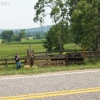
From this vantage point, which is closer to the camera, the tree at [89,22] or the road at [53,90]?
the road at [53,90]

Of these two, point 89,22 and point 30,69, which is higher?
point 89,22

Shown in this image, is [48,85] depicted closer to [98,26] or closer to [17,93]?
[17,93]

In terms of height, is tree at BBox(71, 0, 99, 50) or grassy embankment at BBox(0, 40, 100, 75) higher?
tree at BBox(71, 0, 99, 50)

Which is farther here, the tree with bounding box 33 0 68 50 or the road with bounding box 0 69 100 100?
the tree with bounding box 33 0 68 50

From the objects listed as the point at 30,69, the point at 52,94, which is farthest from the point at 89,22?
the point at 52,94

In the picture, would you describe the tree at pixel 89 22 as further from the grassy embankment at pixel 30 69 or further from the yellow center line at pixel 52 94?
the yellow center line at pixel 52 94

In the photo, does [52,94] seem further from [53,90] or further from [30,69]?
[30,69]

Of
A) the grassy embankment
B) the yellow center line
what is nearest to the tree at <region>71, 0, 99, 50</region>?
the grassy embankment

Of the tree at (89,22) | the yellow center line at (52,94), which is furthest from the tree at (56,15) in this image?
the yellow center line at (52,94)

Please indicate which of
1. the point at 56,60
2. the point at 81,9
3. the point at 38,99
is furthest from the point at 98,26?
the point at 38,99

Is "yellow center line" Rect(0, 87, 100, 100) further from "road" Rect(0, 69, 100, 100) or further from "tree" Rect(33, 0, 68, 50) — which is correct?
"tree" Rect(33, 0, 68, 50)

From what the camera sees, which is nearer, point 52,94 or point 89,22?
point 52,94

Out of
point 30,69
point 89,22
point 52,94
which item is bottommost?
point 30,69

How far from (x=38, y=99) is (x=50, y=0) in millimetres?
37521
